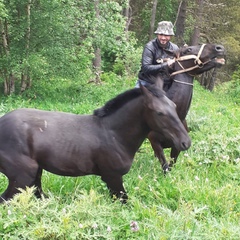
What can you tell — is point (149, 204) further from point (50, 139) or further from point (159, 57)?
point (159, 57)

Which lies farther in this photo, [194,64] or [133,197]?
[194,64]

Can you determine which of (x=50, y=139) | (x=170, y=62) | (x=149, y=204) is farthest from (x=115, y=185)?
(x=170, y=62)

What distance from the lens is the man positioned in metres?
6.11

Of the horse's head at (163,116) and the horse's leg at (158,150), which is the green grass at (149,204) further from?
the horse's head at (163,116)

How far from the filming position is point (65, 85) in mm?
14469

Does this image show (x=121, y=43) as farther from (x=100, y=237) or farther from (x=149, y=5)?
(x=149, y=5)

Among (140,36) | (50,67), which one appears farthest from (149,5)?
(50,67)

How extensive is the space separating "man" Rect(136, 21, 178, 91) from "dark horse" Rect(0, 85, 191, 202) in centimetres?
158

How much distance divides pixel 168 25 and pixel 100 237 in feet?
12.4

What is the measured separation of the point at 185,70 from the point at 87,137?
96.1 inches

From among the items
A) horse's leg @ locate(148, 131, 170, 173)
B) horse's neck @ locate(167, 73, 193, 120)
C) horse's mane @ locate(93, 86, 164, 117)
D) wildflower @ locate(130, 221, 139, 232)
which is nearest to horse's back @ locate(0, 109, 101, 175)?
horse's mane @ locate(93, 86, 164, 117)

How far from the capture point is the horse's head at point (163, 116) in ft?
14.5

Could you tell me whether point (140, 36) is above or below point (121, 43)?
below

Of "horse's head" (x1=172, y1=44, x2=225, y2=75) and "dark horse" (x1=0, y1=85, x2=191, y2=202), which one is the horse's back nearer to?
"dark horse" (x1=0, y1=85, x2=191, y2=202)
